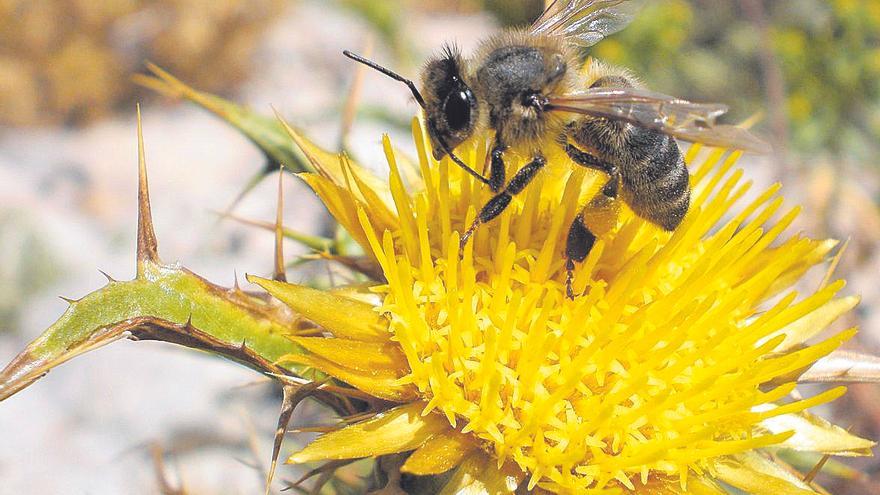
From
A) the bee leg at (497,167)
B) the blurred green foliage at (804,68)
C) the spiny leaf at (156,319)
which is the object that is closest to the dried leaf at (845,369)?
the bee leg at (497,167)

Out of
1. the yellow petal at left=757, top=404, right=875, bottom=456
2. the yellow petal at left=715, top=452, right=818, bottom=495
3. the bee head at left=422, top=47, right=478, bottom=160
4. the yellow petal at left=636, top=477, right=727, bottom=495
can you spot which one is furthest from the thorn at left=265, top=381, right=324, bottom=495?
the yellow petal at left=757, top=404, right=875, bottom=456

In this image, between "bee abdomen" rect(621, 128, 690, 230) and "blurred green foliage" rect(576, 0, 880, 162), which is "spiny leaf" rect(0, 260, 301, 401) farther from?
"blurred green foliage" rect(576, 0, 880, 162)

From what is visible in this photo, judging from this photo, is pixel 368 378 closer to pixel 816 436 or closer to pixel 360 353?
pixel 360 353

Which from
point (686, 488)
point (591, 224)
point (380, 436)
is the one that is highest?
point (591, 224)

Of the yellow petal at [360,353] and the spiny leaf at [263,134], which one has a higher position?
the spiny leaf at [263,134]

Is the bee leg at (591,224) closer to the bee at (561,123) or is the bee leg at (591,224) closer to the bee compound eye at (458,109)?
the bee at (561,123)

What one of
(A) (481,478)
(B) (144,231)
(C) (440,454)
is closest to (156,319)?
(B) (144,231)
